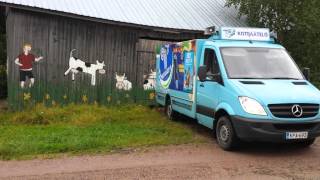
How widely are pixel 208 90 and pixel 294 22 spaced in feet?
22.1

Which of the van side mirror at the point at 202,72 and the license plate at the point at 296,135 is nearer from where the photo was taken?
the license plate at the point at 296,135

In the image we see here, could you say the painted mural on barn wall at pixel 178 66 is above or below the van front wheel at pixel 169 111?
above

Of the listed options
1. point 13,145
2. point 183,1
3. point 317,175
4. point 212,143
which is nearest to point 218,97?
point 212,143

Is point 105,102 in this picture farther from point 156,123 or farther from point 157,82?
point 156,123

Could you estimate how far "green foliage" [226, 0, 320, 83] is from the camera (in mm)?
15219

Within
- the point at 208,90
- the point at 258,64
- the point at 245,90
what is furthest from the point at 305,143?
the point at 208,90

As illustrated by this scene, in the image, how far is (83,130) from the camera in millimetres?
11320

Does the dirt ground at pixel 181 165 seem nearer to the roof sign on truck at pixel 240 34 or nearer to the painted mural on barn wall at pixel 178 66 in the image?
the painted mural on barn wall at pixel 178 66

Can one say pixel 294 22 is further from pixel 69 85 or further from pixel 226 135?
pixel 226 135

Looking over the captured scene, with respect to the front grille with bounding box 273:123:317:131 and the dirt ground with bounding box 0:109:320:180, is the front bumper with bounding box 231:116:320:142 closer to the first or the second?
the front grille with bounding box 273:123:317:131

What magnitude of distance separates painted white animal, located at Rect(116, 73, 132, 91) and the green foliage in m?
4.68

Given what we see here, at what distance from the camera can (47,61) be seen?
47.7 ft

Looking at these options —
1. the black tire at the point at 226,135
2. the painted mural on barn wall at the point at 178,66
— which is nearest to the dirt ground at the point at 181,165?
the black tire at the point at 226,135

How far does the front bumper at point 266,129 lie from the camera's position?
8586 mm
